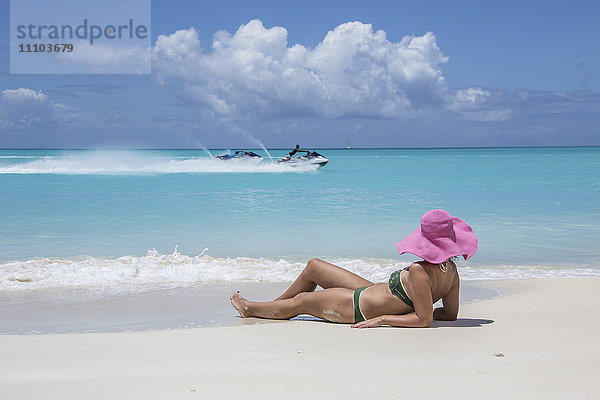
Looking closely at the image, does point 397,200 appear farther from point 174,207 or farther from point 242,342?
point 242,342

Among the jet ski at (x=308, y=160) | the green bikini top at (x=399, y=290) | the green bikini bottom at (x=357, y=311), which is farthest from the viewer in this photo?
the jet ski at (x=308, y=160)

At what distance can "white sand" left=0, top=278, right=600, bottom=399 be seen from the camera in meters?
3.03

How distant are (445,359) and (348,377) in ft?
2.63

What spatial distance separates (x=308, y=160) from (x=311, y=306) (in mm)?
40473

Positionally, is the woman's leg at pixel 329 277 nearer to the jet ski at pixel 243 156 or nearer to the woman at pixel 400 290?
the woman at pixel 400 290

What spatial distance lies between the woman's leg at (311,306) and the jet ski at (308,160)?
39.5 metres

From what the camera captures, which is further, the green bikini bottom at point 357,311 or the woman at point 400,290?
the green bikini bottom at point 357,311

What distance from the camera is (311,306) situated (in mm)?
5117

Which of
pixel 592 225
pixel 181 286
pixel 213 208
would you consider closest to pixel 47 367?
pixel 181 286

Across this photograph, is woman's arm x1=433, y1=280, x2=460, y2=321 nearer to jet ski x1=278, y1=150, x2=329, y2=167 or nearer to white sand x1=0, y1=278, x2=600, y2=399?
white sand x1=0, y1=278, x2=600, y2=399

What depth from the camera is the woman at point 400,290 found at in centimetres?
444

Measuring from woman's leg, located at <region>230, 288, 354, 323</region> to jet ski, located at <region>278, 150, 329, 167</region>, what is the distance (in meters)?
39.5

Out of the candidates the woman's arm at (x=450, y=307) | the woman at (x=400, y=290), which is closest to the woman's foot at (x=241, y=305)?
the woman at (x=400, y=290)

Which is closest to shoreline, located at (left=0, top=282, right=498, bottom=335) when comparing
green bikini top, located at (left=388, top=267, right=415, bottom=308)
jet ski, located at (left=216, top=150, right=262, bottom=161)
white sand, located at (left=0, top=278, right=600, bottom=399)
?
white sand, located at (left=0, top=278, right=600, bottom=399)
